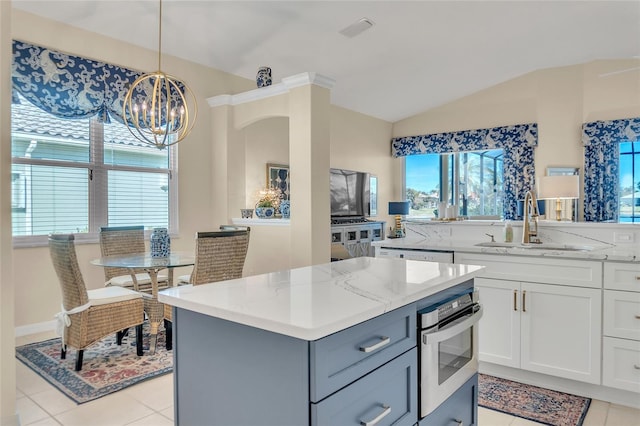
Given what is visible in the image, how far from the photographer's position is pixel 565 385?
263cm

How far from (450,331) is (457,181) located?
7.71 m

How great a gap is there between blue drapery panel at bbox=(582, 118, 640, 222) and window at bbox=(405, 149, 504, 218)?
5.53ft

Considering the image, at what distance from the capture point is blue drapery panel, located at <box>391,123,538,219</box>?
23.9ft

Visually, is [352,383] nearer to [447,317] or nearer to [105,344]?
[447,317]

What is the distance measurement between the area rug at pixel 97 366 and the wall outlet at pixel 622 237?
11.1 ft

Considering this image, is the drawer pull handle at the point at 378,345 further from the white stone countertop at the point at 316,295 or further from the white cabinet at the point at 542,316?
the white cabinet at the point at 542,316

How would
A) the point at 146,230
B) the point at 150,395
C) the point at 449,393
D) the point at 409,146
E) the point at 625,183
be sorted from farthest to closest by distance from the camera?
the point at 409,146
the point at 625,183
the point at 146,230
the point at 150,395
the point at 449,393

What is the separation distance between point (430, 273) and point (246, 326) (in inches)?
36.7

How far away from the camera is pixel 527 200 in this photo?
3.12m

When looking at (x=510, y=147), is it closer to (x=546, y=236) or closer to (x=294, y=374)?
(x=546, y=236)

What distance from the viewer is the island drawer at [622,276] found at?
2334 mm

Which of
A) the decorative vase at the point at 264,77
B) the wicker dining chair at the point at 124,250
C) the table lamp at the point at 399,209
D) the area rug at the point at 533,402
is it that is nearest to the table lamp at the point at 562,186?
the area rug at the point at 533,402

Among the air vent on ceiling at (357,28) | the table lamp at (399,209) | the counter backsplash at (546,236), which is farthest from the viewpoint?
the table lamp at (399,209)

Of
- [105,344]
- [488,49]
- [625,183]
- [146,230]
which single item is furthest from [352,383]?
[625,183]
